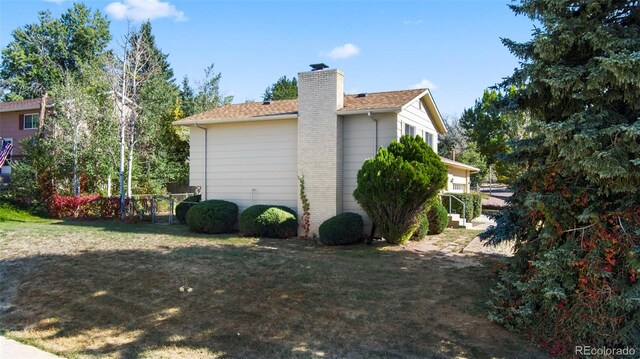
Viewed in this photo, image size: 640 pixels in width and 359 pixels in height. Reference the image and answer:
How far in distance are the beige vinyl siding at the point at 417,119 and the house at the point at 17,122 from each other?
23.7 meters

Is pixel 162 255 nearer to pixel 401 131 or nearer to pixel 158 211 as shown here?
pixel 401 131

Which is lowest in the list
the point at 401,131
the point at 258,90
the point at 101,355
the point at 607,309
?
the point at 101,355

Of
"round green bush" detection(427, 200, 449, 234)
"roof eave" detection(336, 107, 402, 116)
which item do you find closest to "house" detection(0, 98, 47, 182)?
"roof eave" detection(336, 107, 402, 116)

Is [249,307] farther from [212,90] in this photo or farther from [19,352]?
[212,90]

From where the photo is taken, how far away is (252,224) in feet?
42.3

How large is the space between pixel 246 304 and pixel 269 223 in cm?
646

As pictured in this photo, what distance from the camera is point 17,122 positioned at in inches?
1075

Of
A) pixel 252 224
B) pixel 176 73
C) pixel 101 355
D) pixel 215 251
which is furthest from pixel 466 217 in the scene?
pixel 176 73

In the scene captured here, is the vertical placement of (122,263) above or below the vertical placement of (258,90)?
below

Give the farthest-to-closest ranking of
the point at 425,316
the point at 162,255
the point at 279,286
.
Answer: the point at 162,255
the point at 279,286
the point at 425,316

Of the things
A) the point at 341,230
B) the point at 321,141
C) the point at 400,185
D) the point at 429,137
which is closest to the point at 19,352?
the point at 341,230

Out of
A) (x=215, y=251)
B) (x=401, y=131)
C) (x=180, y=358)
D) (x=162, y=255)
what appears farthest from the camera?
(x=401, y=131)

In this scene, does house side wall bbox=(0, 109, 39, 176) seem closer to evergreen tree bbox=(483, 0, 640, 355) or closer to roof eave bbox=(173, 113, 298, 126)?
roof eave bbox=(173, 113, 298, 126)

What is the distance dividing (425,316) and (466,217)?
491 inches
